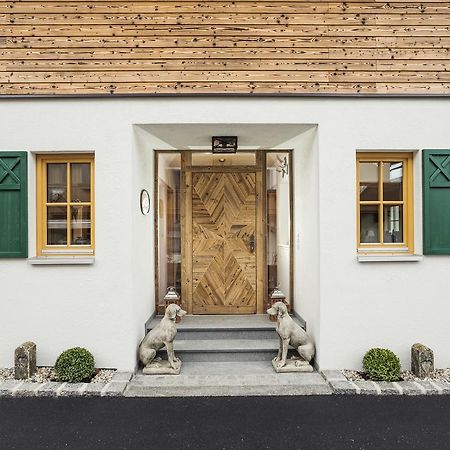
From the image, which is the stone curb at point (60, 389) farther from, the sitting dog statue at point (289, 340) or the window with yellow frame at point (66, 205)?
the sitting dog statue at point (289, 340)

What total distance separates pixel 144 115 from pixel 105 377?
3429mm

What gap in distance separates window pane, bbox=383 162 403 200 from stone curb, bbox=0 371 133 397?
434 cm

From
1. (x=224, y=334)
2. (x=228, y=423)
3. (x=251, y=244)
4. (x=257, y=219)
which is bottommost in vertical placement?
(x=228, y=423)

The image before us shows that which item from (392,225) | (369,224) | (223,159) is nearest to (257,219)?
(223,159)

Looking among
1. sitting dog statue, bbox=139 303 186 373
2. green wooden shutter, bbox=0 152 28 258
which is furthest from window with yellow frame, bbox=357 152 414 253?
green wooden shutter, bbox=0 152 28 258

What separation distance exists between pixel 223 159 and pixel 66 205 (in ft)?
8.92

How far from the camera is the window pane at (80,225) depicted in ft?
15.9

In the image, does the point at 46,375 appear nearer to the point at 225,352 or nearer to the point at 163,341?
the point at 163,341

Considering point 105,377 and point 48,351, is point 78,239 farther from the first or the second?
point 105,377

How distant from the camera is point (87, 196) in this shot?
15.9 feet

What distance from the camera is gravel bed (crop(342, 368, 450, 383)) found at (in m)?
4.31

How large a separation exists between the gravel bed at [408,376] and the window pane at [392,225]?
1752mm

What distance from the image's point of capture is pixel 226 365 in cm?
467

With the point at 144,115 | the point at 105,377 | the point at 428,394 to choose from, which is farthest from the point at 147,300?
the point at 428,394
